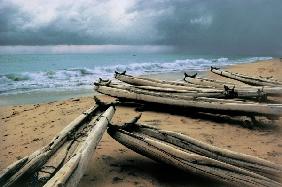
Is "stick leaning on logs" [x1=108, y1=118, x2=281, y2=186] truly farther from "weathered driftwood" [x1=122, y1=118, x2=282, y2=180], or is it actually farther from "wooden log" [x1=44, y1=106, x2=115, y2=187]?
"wooden log" [x1=44, y1=106, x2=115, y2=187]

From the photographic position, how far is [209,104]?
6.15m

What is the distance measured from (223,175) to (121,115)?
157 inches

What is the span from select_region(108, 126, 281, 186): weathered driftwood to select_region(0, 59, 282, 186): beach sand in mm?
269

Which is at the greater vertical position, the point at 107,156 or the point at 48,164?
the point at 48,164

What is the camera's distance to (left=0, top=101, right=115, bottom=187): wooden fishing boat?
2719 mm

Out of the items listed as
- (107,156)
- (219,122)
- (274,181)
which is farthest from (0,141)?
(274,181)

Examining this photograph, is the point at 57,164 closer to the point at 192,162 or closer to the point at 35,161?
the point at 35,161

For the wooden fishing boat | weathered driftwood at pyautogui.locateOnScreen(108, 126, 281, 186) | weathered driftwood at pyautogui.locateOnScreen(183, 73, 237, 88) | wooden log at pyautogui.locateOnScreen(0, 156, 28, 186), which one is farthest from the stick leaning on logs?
weathered driftwood at pyautogui.locateOnScreen(183, 73, 237, 88)

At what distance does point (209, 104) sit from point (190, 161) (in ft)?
9.34

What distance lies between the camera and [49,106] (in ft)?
28.7

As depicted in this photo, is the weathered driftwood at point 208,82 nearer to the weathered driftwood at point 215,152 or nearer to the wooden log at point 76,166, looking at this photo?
the weathered driftwood at point 215,152

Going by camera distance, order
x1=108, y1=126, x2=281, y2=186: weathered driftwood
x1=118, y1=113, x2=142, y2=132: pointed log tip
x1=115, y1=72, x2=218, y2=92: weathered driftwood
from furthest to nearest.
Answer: x1=115, y1=72, x2=218, y2=92: weathered driftwood, x1=118, y1=113, x2=142, y2=132: pointed log tip, x1=108, y1=126, x2=281, y2=186: weathered driftwood

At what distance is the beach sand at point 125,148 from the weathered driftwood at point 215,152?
11.5 inches

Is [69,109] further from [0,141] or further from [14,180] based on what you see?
[14,180]
